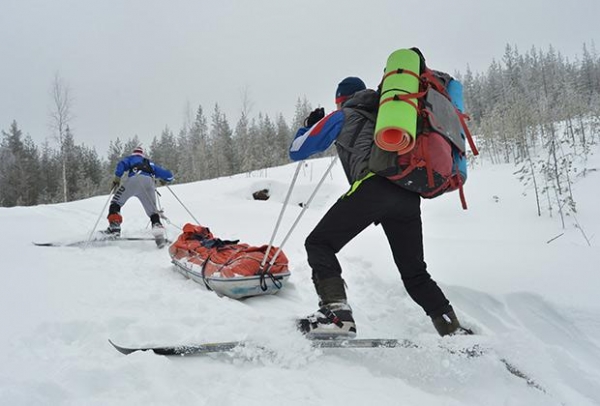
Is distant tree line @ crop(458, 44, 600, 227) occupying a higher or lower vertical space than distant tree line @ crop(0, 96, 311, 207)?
lower

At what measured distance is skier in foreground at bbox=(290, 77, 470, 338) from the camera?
2.21 metres

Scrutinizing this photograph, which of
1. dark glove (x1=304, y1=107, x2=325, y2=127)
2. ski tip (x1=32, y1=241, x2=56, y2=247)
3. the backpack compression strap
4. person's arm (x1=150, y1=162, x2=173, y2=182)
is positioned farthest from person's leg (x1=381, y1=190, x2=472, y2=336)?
ski tip (x1=32, y1=241, x2=56, y2=247)

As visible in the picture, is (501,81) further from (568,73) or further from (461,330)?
(461,330)

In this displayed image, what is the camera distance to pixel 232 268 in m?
3.25

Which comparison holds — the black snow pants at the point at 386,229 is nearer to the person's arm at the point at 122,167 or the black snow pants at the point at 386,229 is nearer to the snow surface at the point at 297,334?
the snow surface at the point at 297,334

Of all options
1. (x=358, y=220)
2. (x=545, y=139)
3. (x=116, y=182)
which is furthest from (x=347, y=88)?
(x=545, y=139)

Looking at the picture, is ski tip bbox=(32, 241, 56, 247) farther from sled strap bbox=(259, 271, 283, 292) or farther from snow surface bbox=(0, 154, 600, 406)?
sled strap bbox=(259, 271, 283, 292)

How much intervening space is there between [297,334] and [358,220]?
2.61 feet

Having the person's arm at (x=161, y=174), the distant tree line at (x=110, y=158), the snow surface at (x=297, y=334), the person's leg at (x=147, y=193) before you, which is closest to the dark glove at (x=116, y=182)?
the person's leg at (x=147, y=193)

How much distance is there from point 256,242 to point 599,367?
15.0ft

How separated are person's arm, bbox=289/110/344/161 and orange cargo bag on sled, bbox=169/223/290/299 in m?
1.37

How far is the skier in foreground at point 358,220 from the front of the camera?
221 cm

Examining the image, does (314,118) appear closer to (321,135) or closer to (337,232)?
(321,135)

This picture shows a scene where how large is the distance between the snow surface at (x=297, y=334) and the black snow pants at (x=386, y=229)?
296 mm
